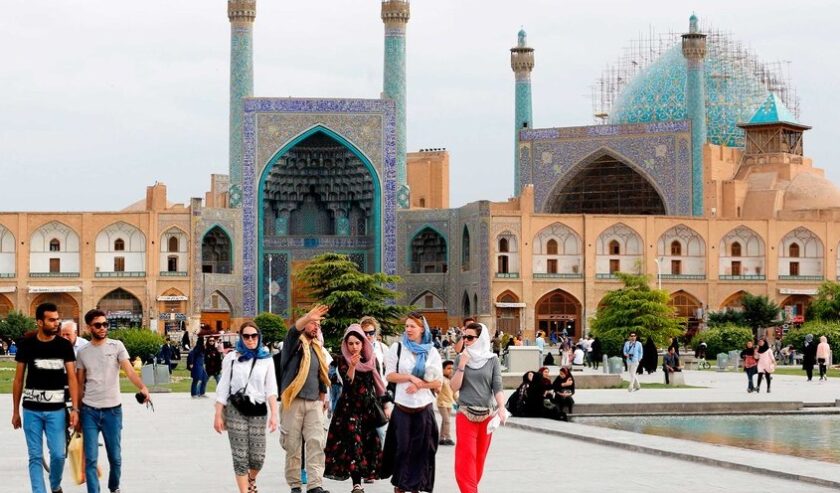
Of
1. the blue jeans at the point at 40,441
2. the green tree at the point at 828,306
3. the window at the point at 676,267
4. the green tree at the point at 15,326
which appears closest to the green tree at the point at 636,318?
the green tree at the point at 828,306

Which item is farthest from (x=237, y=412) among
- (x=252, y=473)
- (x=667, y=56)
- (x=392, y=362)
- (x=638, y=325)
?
(x=667, y=56)

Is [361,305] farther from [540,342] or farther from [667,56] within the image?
[667,56]

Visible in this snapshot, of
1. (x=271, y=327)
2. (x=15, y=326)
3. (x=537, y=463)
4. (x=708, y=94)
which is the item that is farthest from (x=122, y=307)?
(x=537, y=463)

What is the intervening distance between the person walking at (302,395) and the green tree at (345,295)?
76.0 feet

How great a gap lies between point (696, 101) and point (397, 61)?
9.15 metres

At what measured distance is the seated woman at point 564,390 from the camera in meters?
14.5

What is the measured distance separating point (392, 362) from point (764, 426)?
726 centimetres

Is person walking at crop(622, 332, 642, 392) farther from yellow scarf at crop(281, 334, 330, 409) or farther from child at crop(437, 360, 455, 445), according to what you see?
yellow scarf at crop(281, 334, 330, 409)

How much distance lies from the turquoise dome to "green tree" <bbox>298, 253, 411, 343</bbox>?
58.7 feet

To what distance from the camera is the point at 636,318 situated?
108 ft

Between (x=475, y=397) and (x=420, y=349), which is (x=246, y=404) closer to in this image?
(x=420, y=349)

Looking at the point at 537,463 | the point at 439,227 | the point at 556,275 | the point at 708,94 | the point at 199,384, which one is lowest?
the point at 537,463

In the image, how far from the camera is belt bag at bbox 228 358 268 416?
795 centimetres

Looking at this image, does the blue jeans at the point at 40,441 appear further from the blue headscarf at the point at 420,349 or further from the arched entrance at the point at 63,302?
the arched entrance at the point at 63,302
